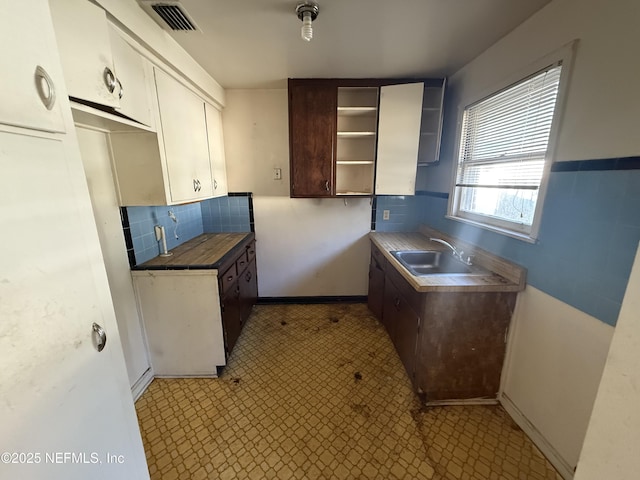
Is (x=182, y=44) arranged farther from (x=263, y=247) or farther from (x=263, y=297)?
(x=263, y=297)

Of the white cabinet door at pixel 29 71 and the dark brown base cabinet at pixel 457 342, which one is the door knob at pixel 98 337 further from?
the dark brown base cabinet at pixel 457 342

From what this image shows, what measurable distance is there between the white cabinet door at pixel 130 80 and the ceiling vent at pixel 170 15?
0.74 ft

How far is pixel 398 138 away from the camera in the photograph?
7.82ft

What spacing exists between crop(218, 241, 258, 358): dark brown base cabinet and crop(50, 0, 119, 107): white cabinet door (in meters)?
1.21

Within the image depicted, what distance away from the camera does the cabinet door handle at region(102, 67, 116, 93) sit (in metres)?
1.17

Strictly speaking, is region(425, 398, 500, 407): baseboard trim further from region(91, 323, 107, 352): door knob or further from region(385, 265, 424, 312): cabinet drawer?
region(91, 323, 107, 352): door knob

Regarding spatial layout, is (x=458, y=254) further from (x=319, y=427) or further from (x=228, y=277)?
(x=228, y=277)

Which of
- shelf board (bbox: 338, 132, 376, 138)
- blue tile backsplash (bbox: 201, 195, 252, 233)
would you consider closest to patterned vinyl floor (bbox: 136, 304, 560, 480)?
blue tile backsplash (bbox: 201, 195, 252, 233)

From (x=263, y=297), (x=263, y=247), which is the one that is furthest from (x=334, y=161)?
(x=263, y=297)

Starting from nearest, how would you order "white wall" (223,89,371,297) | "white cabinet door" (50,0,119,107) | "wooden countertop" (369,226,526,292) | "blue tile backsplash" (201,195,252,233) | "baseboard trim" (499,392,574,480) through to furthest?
"white cabinet door" (50,0,119,107)
"baseboard trim" (499,392,574,480)
"wooden countertop" (369,226,526,292)
"white wall" (223,89,371,297)
"blue tile backsplash" (201,195,252,233)

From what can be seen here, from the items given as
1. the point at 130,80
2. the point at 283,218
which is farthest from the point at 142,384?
the point at 130,80

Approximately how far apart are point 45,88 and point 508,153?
2215mm

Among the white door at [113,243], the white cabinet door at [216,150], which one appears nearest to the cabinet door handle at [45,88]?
the white door at [113,243]

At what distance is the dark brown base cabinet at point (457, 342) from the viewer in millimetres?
1583
